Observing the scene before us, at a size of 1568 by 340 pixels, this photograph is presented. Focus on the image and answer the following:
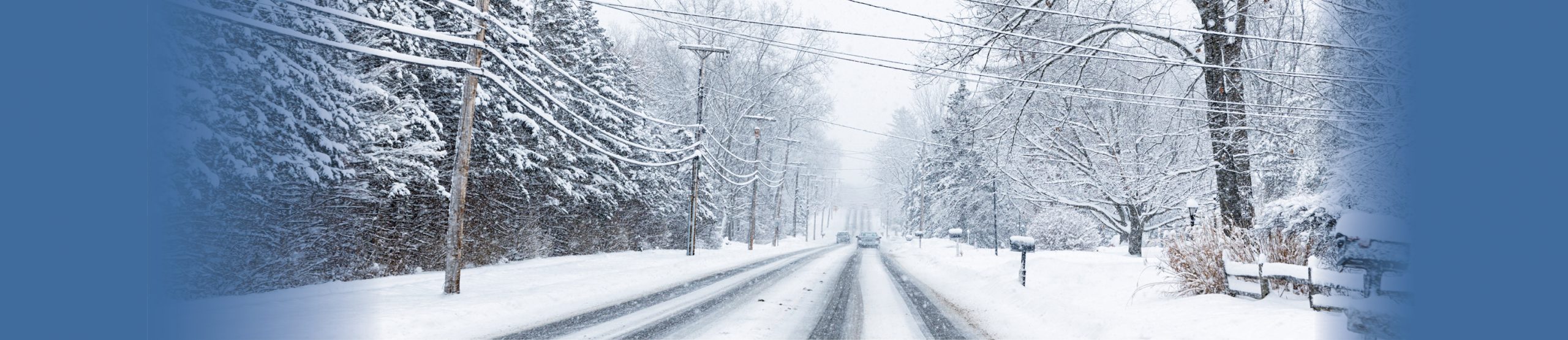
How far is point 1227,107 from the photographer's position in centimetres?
1083

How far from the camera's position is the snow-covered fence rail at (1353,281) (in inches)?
161

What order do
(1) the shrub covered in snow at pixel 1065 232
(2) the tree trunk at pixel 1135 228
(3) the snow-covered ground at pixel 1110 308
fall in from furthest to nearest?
(1) the shrub covered in snow at pixel 1065 232, (2) the tree trunk at pixel 1135 228, (3) the snow-covered ground at pixel 1110 308

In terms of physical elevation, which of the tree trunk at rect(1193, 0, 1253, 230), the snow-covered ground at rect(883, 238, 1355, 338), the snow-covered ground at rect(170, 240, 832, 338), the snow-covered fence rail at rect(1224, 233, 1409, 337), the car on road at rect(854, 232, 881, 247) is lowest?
the car on road at rect(854, 232, 881, 247)

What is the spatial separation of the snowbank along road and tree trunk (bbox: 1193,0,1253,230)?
4.84 metres

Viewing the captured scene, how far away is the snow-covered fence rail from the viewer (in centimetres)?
409

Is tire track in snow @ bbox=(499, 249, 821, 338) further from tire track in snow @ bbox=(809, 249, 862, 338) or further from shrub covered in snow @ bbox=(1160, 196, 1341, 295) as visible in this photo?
shrub covered in snow @ bbox=(1160, 196, 1341, 295)

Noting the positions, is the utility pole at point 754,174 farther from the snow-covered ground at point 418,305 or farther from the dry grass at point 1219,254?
the dry grass at point 1219,254

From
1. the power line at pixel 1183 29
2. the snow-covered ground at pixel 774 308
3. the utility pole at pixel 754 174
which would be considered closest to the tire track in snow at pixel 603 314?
the snow-covered ground at pixel 774 308

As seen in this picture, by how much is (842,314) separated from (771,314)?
0.86m

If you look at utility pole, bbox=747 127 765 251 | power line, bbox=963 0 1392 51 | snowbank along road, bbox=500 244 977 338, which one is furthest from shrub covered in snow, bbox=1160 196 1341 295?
utility pole, bbox=747 127 765 251

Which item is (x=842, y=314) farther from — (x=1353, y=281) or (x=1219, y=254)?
(x=1353, y=281)

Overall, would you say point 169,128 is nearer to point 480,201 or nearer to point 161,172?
point 161,172

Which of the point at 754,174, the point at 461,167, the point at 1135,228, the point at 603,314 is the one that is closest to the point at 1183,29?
the point at 603,314

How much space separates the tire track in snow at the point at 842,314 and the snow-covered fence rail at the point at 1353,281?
3828 mm
